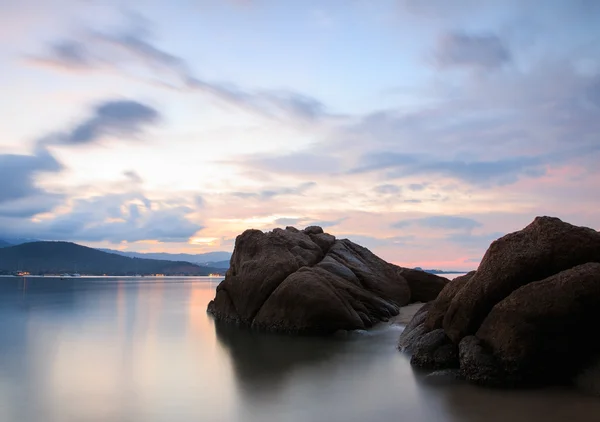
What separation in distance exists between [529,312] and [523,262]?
1.49 m

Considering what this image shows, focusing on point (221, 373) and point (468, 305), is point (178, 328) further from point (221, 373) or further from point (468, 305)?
point (468, 305)

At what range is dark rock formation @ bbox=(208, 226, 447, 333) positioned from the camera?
1752 cm

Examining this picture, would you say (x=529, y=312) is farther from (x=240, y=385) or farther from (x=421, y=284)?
(x=421, y=284)

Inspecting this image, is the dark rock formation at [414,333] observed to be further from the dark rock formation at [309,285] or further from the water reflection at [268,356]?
the dark rock formation at [309,285]

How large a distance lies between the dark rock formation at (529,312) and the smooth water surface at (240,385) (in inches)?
24.7

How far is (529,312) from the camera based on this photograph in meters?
8.94

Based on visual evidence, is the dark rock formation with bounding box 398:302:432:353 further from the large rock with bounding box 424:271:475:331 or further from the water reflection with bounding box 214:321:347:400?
the water reflection with bounding box 214:321:347:400

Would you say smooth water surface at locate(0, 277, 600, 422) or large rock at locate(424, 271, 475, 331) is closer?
smooth water surface at locate(0, 277, 600, 422)

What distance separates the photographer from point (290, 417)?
7895 millimetres

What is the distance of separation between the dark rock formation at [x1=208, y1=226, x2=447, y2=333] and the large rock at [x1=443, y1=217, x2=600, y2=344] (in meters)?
7.28

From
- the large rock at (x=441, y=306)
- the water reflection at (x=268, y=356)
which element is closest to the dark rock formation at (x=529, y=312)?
the large rock at (x=441, y=306)

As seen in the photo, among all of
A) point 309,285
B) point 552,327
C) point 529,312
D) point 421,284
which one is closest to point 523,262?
point 529,312

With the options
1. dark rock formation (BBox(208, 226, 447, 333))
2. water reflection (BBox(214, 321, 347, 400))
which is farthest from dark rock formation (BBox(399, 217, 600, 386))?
dark rock formation (BBox(208, 226, 447, 333))

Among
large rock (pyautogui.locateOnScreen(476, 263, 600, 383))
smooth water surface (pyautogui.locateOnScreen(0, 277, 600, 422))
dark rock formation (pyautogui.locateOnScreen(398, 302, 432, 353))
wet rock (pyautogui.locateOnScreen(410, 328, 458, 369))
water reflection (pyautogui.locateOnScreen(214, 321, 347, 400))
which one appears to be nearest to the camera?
smooth water surface (pyautogui.locateOnScreen(0, 277, 600, 422))
